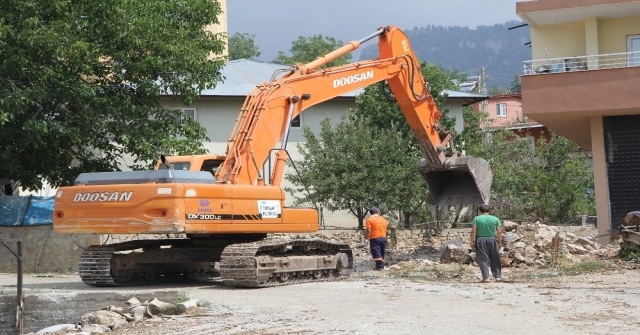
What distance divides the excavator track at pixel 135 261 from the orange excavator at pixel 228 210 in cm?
2

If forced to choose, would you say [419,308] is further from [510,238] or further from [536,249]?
[510,238]

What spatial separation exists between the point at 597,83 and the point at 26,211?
1486 cm

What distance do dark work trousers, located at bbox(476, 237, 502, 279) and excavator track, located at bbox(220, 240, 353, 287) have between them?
2.70 meters

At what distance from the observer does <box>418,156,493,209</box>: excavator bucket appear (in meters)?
21.5

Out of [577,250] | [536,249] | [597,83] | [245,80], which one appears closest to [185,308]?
[536,249]

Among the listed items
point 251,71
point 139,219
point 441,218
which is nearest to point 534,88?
point 441,218

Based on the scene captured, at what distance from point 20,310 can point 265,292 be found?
13.0ft

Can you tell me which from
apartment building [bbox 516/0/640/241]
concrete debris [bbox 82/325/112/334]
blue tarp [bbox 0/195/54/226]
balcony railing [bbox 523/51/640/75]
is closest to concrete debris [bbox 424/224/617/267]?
apartment building [bbox 516/0/640/241]

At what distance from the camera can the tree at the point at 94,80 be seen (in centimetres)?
2197

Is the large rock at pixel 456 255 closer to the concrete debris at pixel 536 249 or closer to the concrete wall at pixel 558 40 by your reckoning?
the concrete debris at pixel 536 249

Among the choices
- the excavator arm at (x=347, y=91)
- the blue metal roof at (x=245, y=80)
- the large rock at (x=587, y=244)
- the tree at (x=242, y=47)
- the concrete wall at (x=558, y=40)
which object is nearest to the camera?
the excavator arm at (x=347, y=91)

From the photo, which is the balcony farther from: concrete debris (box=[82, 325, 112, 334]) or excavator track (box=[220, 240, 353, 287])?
concrete debris (box=[82, 325, 112, 334])

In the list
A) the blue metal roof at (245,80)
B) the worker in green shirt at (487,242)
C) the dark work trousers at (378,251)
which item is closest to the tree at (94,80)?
the dark work trousers at (378,251)

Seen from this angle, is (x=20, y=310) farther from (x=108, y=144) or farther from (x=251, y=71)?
(x=251, y=71)
